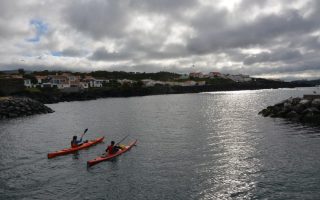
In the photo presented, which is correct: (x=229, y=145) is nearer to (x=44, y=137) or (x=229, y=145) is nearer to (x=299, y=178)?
(x=299, y=178)

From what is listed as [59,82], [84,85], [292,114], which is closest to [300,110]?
[292,114]

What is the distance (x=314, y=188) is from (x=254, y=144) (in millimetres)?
14028

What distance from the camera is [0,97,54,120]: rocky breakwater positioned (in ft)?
242

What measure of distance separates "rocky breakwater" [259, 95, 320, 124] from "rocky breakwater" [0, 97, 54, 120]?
53.5 m

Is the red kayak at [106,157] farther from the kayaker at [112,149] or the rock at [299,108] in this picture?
the rock at [299,108]

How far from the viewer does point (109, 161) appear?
29.0m

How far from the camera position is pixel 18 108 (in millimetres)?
76750

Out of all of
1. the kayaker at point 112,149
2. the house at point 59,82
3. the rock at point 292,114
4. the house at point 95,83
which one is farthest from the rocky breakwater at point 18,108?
the house at point 95,83

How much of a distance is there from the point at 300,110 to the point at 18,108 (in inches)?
2386

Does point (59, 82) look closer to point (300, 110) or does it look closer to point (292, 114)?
point (292, 114)

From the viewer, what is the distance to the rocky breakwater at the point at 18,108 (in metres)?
73.9

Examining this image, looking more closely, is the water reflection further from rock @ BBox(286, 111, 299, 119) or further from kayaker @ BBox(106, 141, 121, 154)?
rock @ BBox(286, 111, 299, 119)

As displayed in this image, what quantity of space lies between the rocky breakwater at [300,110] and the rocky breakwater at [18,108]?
2105 inches

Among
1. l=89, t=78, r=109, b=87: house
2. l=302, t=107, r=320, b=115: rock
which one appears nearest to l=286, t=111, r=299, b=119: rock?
l=302, t=107, r=320, b=115: rock
